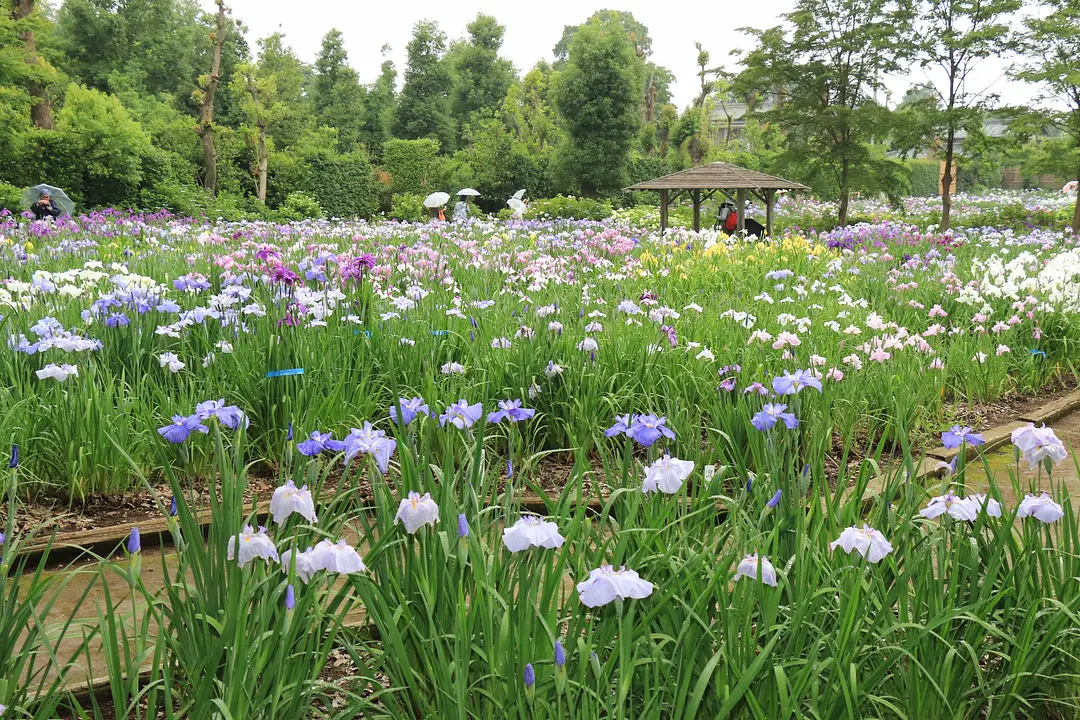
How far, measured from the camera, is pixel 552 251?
30.0 ft

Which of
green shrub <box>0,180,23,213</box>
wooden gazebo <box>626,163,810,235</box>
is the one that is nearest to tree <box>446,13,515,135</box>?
green shrub <box>0,180,23,213</box>

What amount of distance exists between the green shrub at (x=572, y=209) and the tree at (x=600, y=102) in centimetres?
362

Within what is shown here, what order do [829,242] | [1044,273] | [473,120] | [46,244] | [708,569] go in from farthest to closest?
[473,120] < [829,242] < [46,244] < [1044,273] < [708,569]

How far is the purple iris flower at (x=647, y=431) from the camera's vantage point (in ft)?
5.89

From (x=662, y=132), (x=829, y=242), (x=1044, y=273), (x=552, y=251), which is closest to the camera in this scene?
(x=1044, y=273)

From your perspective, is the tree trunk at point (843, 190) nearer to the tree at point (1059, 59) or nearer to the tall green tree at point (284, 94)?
the tree at point (1059, 59)

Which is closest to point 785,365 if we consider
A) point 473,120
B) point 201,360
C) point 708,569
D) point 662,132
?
point 708,569

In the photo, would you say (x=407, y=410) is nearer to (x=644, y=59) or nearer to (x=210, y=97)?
(x=210, y=97)

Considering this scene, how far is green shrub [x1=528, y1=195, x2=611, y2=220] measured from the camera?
2445 centimetres

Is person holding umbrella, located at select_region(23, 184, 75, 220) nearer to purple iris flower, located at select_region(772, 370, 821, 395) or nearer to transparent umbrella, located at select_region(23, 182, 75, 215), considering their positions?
transparent umbrella, located at select_region(23, 182, 75, 215)

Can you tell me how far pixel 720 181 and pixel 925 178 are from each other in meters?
35.1

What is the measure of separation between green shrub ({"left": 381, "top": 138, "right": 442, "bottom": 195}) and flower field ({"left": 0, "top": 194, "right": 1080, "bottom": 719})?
80.5 feet

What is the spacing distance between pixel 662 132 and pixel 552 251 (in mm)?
36697

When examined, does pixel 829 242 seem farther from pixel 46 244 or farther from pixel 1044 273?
pixel 46 244
